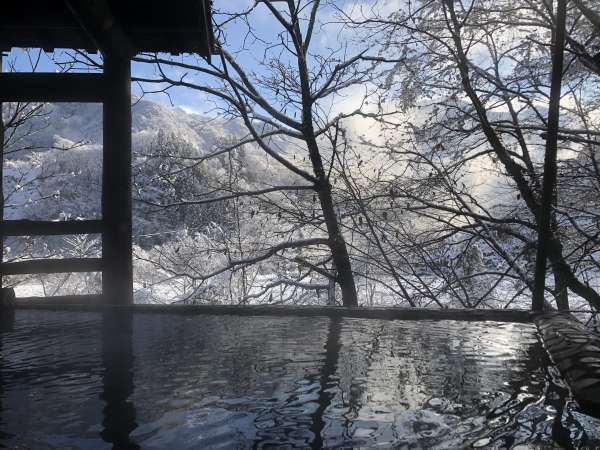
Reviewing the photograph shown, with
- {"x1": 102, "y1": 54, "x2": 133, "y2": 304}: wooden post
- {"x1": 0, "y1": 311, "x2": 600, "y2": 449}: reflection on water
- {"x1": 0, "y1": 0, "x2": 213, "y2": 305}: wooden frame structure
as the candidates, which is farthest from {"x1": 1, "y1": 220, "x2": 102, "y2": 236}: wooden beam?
{"x1": 0, "y1": 311, "x2": 600, "y2": 449}: reflection on water

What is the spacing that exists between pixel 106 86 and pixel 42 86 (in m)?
0.37

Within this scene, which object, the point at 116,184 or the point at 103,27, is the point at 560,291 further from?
the point at 103,27

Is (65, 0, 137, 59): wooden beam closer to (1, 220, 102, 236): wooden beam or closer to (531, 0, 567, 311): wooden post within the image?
(1, 220, 102, 236): wooden beam

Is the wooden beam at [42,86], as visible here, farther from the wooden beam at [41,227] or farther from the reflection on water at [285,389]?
the reflection on water at [285,389]

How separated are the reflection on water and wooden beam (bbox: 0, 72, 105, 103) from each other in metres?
1.62

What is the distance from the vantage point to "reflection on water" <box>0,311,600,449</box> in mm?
815

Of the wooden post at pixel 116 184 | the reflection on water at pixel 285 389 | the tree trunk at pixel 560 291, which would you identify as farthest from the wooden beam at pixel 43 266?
the tree trunk at pixel 560 291

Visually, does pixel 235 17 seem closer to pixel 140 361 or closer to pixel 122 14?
pixel 122 14

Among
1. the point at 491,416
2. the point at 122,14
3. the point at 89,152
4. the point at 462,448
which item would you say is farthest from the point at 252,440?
the point at 89,152

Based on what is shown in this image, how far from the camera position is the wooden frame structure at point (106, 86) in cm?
269

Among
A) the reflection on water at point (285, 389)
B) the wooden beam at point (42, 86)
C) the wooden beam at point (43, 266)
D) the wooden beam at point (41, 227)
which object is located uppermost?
the wooden beam at point (42, 86)

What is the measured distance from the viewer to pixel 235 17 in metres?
6.07

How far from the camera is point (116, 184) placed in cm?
285

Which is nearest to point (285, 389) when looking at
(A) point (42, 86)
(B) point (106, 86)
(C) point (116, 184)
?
(C) point (116, 184)
